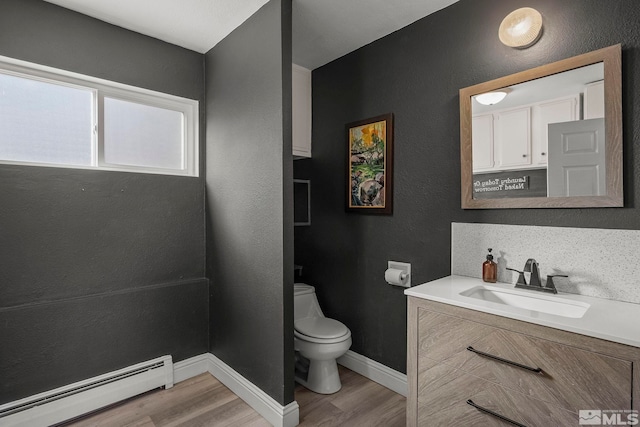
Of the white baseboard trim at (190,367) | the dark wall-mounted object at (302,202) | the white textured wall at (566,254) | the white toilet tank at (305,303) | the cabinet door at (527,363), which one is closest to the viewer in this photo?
the cabinet door at (527,363)

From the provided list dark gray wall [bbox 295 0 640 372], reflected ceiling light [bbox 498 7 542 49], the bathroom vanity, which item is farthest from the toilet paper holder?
reflected ceiling light [bbox 498 7 542 49]

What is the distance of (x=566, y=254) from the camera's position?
5.11ft

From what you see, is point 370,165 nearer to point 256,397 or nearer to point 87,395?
point 256,397

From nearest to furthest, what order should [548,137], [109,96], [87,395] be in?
[548,137], [87,395], [109,96]

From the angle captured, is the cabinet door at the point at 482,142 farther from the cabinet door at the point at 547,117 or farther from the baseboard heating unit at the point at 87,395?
the baseboard heating unit at the point at 87,395

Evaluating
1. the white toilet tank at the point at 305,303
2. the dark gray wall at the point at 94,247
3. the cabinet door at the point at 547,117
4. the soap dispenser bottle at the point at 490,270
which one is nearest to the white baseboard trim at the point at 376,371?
the white toilet tank at the point at 305,303

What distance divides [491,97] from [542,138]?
35 cm

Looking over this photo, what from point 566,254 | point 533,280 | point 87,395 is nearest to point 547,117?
point 566,254

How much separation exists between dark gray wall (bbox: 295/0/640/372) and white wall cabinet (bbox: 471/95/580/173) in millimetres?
157

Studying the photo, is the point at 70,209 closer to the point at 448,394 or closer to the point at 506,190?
the point at 448,394

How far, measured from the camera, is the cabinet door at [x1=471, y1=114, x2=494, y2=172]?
1.80 metres

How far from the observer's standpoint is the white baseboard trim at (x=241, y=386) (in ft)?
6.17

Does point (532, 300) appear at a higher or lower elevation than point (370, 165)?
lower

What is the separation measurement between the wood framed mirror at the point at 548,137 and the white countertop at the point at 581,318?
0.43m
